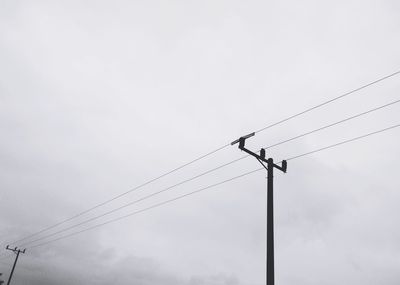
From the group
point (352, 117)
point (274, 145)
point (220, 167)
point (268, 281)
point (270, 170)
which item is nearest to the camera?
point (268, 281)

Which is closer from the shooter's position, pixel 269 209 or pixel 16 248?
pixel 269 209

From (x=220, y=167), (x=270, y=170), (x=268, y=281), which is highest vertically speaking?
(x=220, y=167)

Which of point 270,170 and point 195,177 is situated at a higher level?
point 195,177

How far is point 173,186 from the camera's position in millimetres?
19328

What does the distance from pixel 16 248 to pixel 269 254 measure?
55.6 metres

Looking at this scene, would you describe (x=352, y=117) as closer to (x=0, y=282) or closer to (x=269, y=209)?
(x=269, y=209)

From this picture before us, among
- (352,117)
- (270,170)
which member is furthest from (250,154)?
(352,117)

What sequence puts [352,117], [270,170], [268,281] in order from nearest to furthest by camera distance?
[268,281] < [352,117] < [270,170]

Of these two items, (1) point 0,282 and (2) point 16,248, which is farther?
(1) point 0,282

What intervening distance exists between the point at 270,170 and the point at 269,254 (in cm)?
326

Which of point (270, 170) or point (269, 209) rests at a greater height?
point (270, 170)

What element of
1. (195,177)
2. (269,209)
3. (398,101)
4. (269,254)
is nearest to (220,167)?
(195,177)

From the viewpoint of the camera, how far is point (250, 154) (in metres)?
13.6

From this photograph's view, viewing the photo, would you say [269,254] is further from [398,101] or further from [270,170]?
[398,101]
